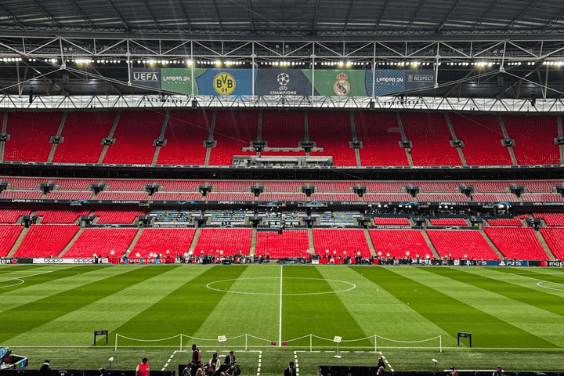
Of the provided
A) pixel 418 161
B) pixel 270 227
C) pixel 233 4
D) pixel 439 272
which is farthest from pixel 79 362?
pixel 418 161

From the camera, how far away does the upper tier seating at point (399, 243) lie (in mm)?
55656

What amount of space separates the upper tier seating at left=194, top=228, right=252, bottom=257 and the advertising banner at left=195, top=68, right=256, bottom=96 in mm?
18351

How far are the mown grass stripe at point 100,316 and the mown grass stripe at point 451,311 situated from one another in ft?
46.7

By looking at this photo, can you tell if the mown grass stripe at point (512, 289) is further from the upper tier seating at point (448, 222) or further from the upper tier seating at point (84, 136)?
the upper tier seating at point (84, 136)

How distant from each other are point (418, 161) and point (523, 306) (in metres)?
43.5

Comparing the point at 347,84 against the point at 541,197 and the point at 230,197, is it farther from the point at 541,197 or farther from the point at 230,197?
the point at 541,197

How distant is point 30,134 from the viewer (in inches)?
2813

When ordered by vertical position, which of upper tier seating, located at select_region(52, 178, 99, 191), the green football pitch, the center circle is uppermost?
upper tier seating, located at select_region(52, 178, 99, 191)

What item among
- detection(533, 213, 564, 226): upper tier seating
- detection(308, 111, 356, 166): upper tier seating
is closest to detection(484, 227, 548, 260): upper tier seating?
detection(533, 213, 564, 226): upper tier seating

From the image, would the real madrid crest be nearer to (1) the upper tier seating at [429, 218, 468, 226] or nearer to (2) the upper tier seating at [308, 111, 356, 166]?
(2) the upper tier seating at [308, 111, 356, 166]

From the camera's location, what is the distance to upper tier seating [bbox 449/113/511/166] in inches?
2677

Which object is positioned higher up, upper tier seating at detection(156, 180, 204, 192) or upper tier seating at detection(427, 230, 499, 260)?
upper tier seating at detection(156, 180, 204, 192)

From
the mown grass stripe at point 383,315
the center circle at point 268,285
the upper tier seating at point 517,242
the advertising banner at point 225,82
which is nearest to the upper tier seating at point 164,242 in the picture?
the advertising banner at point 225,82

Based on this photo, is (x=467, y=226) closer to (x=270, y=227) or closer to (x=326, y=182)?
(x=326, y=182)
